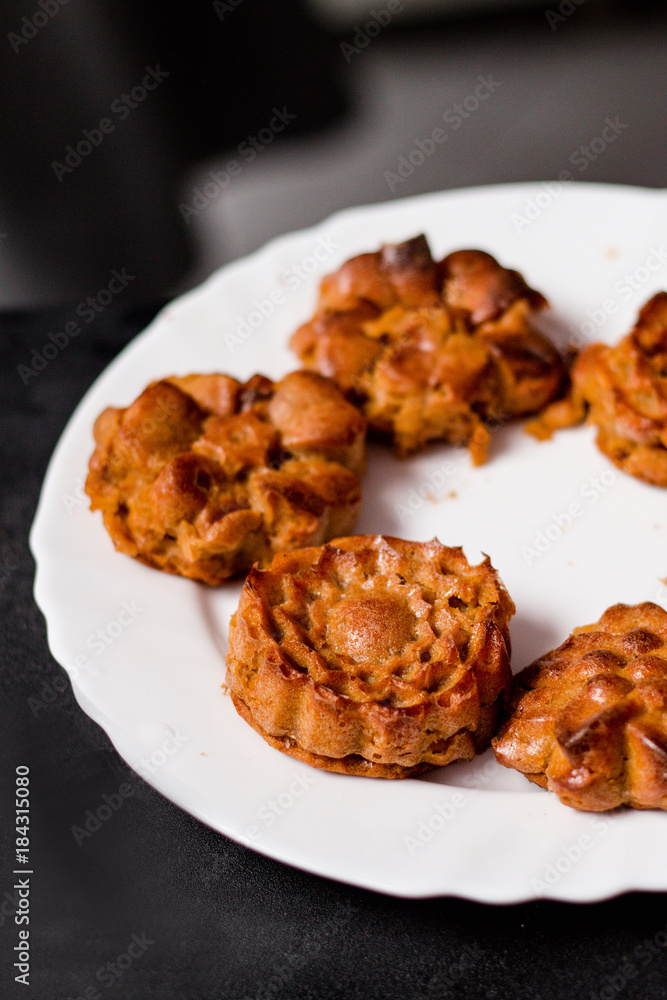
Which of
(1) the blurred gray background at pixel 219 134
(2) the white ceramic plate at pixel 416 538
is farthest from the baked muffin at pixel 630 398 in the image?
(1) the blurred gray background at pixel 219 134

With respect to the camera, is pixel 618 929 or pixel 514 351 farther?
pixel 514 351

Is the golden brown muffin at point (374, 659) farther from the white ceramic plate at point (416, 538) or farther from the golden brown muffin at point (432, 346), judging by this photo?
the golden brown muffin at point (432, 346)

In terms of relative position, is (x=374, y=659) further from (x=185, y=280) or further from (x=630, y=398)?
(x=185, y=280)

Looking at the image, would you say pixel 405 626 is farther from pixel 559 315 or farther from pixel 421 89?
pixel 421 89

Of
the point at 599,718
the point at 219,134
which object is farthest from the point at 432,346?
the point at 219,134

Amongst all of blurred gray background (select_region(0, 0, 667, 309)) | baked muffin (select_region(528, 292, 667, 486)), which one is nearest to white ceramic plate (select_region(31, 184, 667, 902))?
baked muffin (select_region(528, 292, 667, 486))

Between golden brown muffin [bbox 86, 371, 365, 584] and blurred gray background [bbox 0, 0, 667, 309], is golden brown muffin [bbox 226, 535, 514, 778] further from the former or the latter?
blurred gray background [bbox 0, 0, 667, 309]

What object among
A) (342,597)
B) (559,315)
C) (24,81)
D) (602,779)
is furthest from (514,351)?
(24,81)
